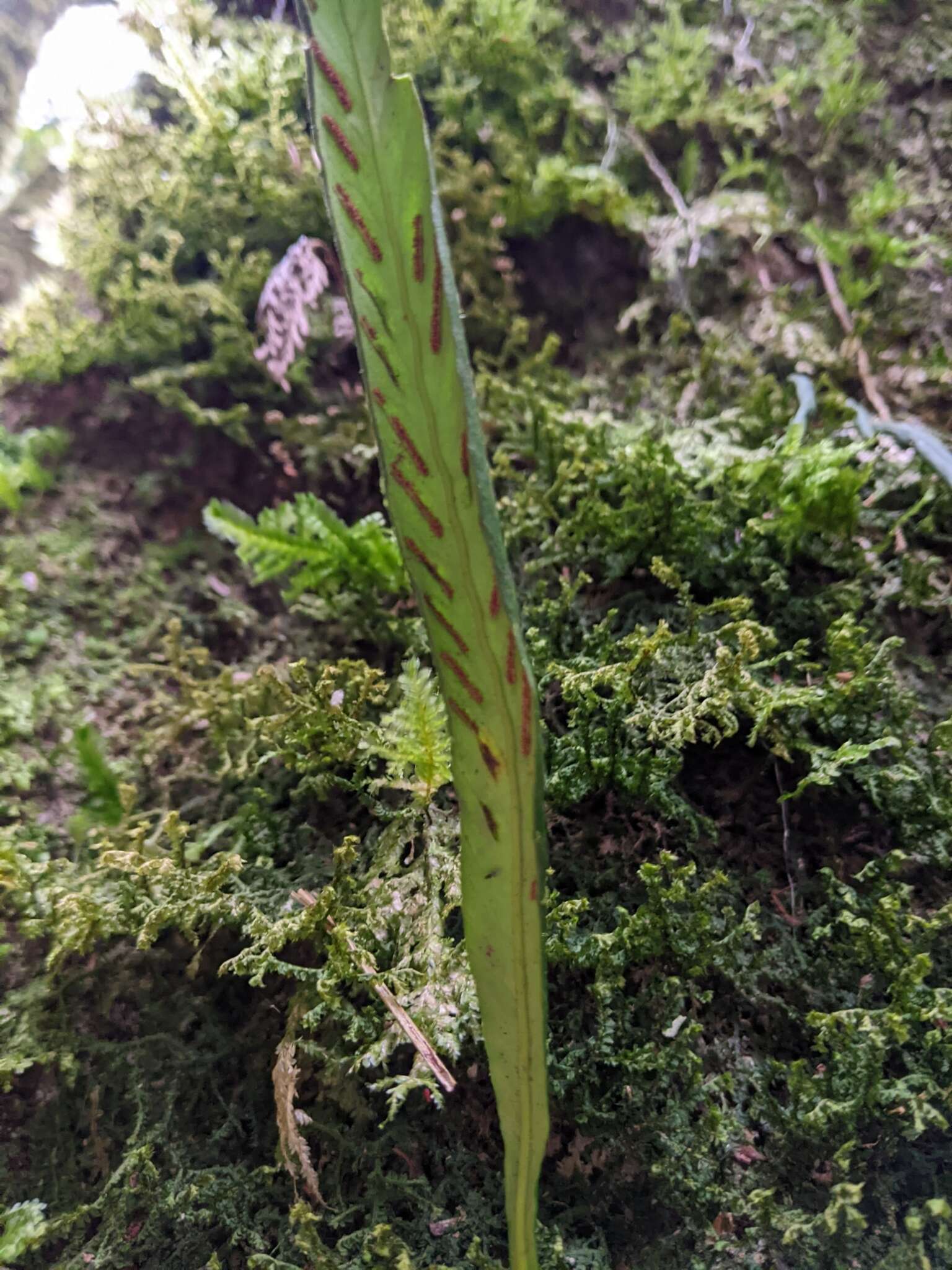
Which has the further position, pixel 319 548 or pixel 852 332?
pixel 852 332

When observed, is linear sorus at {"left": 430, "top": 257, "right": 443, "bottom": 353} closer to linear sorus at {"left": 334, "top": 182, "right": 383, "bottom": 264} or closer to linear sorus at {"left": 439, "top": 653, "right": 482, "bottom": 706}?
linear sorus at {"left": 334, "top": 182, "right": 383, "bottom": 264}

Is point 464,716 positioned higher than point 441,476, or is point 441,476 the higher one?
point 441,476

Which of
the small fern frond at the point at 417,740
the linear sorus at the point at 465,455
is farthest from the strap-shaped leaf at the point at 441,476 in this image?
the small fern frond at the point at 417,740

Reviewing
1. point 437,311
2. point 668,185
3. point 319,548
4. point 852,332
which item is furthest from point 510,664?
point 668,185

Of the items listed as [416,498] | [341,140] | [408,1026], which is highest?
[341,140]

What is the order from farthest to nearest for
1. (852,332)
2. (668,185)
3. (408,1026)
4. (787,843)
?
1. (668,185)
2. (852,332)
3. (787,843)
4. (408,1026)

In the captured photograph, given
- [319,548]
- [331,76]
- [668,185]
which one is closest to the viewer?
[331,76]

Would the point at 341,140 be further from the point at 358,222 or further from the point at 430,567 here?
the point at 430,567
